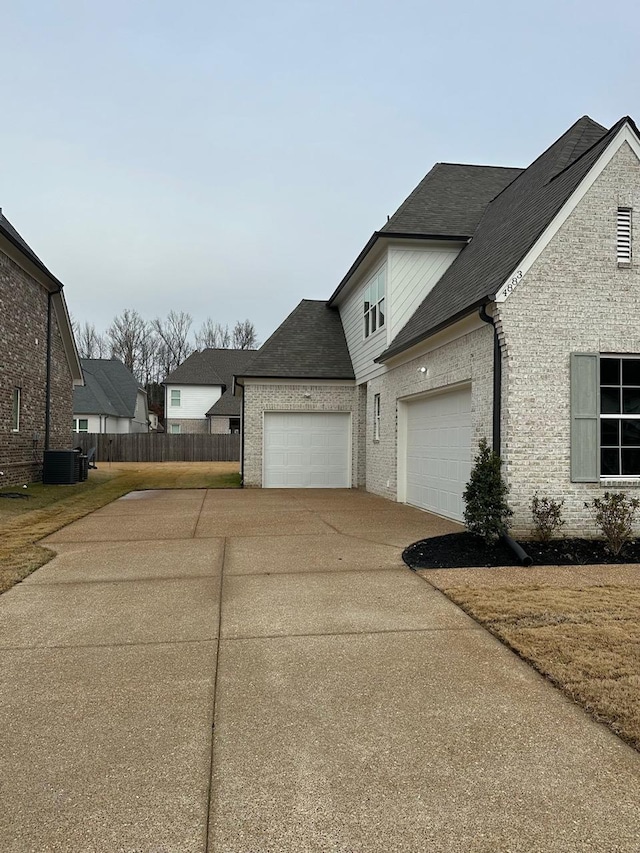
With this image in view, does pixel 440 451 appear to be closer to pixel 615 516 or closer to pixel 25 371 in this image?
pixel 615 516

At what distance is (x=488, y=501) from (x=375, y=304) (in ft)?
27.8

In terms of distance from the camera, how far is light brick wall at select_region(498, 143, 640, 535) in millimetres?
8438

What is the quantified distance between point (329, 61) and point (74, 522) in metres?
11.4

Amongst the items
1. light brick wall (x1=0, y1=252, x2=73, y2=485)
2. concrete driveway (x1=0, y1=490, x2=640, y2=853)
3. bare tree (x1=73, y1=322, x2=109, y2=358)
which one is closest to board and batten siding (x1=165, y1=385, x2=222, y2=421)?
bare tree (x1=73, y1=322, x2=109, y2=358)

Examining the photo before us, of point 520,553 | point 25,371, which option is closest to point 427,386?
point 520,553

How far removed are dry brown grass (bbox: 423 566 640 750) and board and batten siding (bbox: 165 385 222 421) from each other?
38.3 meters

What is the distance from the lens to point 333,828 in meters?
2.37

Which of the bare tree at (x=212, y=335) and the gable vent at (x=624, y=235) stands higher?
the bare tree at (x=212, y=335)

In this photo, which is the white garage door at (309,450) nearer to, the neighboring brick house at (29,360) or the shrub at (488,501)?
the neighboring brick house at (29,360)

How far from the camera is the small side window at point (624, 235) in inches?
343

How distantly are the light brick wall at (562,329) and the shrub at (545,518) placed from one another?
15 cm

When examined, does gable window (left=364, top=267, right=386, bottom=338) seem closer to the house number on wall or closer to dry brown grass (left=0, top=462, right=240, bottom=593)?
the house number on wall

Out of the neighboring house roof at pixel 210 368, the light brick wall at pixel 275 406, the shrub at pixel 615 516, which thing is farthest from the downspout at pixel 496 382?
the neighboring house roof at pixel 210 368

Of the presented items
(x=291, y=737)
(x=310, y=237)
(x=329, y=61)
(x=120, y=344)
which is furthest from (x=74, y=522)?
(x=120, y=344)
